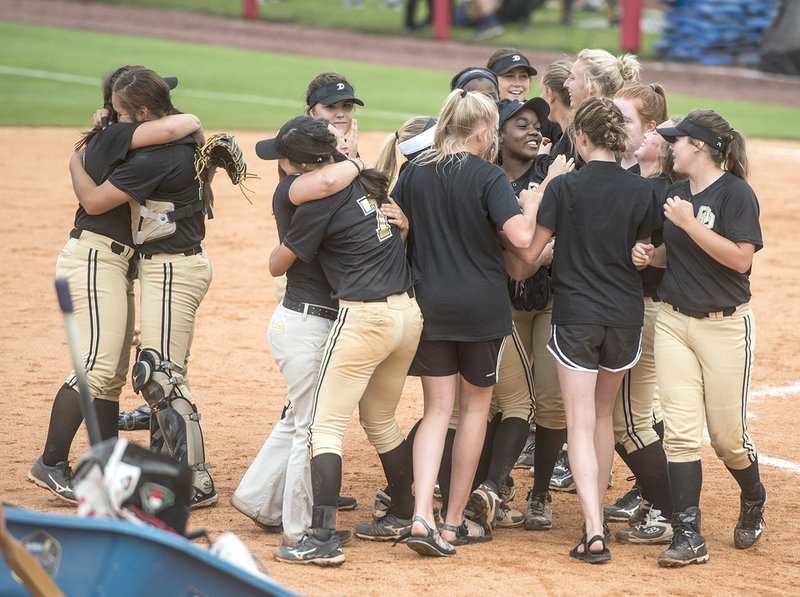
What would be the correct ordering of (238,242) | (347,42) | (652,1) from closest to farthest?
(238,242)
(347,42)
(652,1)

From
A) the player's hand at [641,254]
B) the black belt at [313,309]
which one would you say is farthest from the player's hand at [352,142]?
the player's hand at [641,254]

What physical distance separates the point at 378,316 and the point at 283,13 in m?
23.9

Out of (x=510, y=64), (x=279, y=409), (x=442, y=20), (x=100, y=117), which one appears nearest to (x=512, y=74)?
(x=510, y=64)

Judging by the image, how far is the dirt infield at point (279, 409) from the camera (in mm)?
4895

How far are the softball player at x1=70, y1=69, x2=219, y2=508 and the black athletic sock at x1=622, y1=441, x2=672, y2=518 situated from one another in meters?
2.05

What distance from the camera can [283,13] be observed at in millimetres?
27703

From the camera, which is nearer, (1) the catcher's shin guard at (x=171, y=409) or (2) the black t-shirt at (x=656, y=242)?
(2) the black t-shirt at (x=656, y=242)

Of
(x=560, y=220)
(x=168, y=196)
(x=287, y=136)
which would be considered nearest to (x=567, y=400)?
(x=560, y=220)

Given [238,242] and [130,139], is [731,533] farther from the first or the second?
[238,242]

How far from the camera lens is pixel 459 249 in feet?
16.6

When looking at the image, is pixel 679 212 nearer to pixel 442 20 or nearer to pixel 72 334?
pixel 72 334

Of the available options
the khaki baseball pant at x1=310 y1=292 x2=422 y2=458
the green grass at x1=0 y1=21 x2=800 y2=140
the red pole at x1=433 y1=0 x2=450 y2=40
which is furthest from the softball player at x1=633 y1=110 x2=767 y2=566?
the red pole at x1=433 y1=0 x2=450 y2=40

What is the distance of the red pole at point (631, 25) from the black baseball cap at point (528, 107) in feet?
57.6

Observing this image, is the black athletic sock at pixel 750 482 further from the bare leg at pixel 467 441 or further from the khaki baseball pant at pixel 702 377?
the bare leg at pixel 467 441
